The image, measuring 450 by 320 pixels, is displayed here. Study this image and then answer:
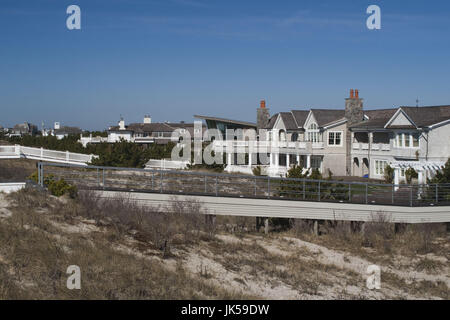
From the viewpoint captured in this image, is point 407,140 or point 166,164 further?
point 166,164

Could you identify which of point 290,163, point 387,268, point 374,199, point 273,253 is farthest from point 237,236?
point 290,163

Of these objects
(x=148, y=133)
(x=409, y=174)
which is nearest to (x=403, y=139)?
(x=409, y=174)

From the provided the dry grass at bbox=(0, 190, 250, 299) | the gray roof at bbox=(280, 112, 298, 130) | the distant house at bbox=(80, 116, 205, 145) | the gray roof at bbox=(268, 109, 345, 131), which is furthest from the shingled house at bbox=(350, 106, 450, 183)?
the distant house at bbox=(80, 116, 205, 145)

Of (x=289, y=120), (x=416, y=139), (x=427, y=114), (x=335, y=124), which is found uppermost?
(x=289, y=120)

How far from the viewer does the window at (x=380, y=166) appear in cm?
3828

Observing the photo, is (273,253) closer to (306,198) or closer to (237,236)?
(237,236)

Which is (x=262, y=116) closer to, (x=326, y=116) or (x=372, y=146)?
(x=326, y=116)

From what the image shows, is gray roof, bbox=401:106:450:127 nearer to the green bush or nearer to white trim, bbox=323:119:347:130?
white trim, bbox=323:119:347:130

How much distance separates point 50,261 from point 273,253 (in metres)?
7.45

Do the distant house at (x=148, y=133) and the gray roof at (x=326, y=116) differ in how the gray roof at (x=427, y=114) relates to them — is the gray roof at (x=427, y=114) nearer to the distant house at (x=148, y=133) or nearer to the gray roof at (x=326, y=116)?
the gray roof at (x=326, y=116)

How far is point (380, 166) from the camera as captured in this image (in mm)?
38812

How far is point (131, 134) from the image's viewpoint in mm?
84062

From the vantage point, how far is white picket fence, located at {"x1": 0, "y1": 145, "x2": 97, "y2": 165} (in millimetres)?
39219

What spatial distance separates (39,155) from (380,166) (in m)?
28.9
